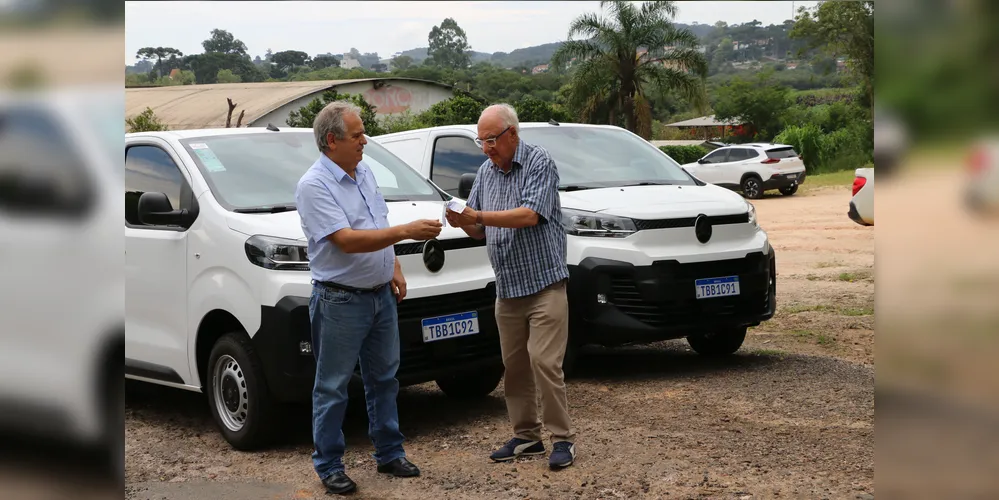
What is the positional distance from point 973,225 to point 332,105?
380 centimetres

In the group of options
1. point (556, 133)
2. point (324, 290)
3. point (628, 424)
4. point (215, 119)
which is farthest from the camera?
point (215, 119)

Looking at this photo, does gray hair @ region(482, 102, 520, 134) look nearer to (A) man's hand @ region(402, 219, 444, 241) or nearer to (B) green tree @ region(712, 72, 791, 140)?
(A) man's hand @ region(402, 219, 444, 241)

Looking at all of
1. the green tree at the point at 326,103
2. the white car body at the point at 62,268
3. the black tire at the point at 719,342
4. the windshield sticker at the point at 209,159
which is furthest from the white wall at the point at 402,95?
the white car body at the point at 62,268

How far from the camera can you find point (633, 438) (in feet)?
17.7

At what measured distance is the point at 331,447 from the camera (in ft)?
→ 15.0

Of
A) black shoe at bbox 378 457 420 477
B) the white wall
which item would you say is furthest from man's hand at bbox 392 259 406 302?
the white wall

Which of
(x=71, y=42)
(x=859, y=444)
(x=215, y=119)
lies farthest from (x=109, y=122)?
(x=215, y=119)

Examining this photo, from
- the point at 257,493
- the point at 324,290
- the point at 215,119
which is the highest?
the point at 215,119

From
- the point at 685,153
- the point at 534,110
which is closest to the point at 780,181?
the point at 685,153

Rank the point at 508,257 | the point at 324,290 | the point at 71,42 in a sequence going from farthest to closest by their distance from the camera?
the point at 508,257, the point at 324,290, the point at 71,42

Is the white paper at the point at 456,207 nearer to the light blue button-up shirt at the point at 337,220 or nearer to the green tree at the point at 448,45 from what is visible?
the light blue button-up shirt at the point at 337,220

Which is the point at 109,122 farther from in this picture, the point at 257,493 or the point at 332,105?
the point at 257,493

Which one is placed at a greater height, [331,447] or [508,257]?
[508,257]

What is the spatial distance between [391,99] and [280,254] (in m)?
35.6
